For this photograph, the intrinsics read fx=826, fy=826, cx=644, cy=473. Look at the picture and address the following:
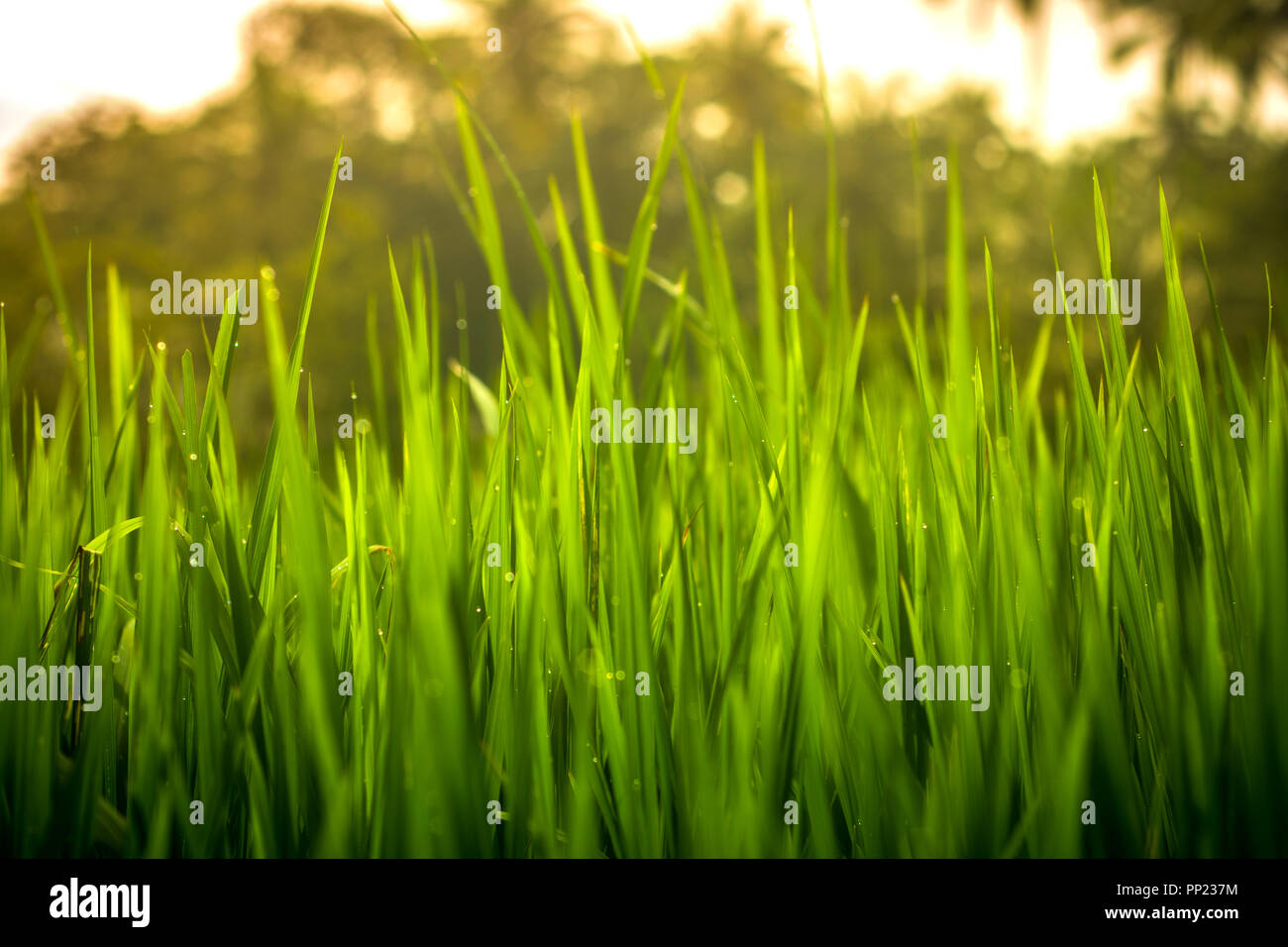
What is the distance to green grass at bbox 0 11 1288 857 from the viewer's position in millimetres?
684

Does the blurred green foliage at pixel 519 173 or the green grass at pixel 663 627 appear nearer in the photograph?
the green grass at pixel 663 627

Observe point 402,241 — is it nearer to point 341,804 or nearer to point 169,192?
point 169,192

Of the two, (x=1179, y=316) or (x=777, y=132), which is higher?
(x=777, y=132)

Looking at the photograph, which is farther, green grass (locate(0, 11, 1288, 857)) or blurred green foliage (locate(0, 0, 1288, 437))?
blurred green foliage (locate(0, 0, 1288, 437))

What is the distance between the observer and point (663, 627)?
80 cm

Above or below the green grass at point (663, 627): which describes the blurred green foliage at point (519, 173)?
above

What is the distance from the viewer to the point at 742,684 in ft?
2.43

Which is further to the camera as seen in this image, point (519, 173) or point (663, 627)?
point (519, 173)

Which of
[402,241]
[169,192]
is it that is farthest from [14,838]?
[402,241]

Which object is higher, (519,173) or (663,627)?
(519,173)

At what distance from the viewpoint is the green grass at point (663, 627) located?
2.24 feet

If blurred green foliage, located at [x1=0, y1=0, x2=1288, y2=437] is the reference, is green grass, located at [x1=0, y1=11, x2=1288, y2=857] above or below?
below

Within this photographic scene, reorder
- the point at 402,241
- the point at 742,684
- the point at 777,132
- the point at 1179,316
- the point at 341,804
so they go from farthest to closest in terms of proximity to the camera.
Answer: the point at 777,132 → the point at 402,241 → the point at 1179,316 → the point at 742,684 → the point at 341,804
